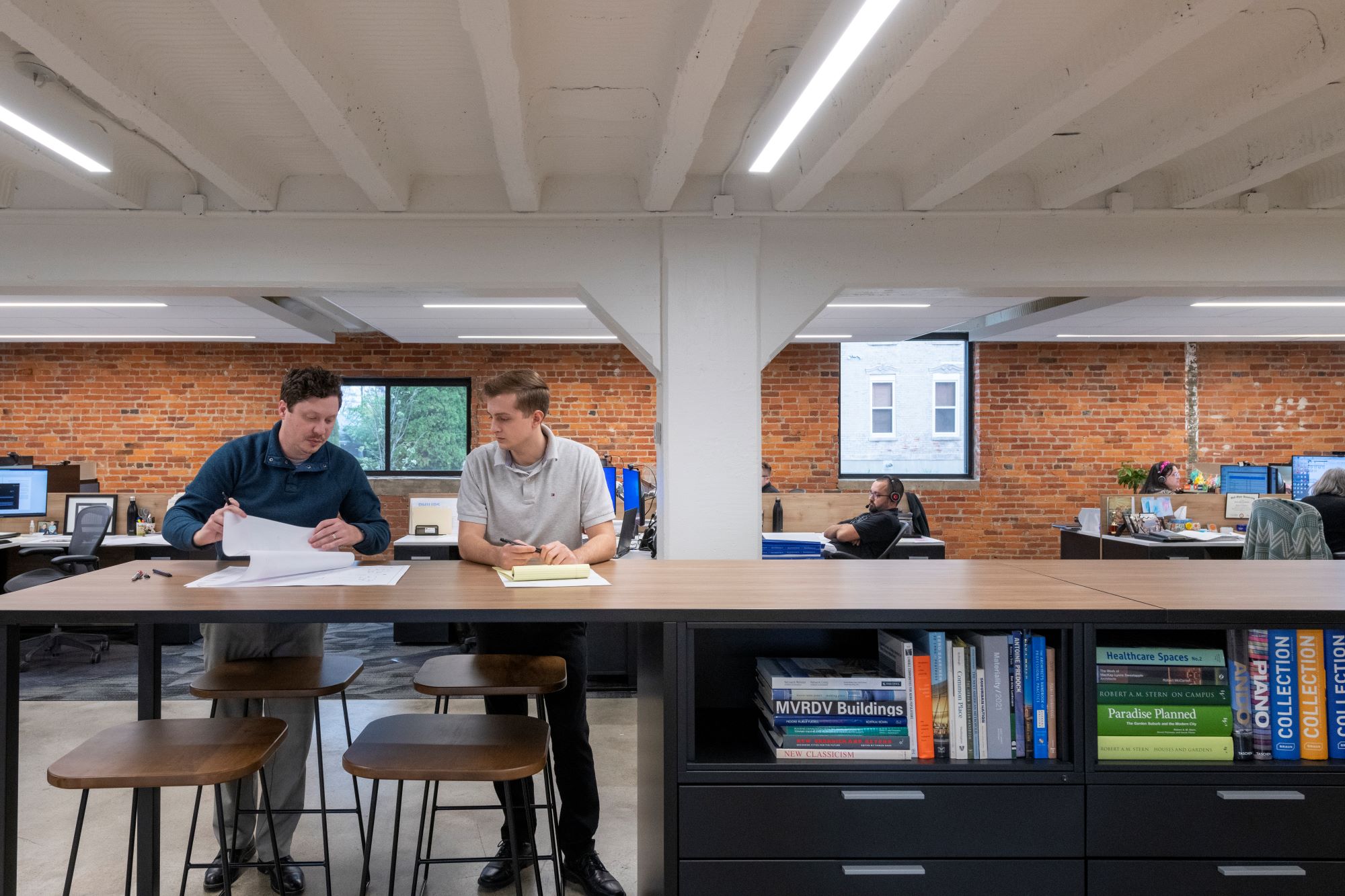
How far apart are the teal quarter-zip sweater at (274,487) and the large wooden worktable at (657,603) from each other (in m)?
0.27

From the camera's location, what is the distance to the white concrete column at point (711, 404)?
4.03 m

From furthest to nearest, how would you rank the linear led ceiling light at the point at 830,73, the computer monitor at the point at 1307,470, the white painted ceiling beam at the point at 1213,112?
the computer monitor at the point at 1307,470 → the white painted ceiling beam at the point at 1213,112 → the linear led ceiling light at the point at 830,73

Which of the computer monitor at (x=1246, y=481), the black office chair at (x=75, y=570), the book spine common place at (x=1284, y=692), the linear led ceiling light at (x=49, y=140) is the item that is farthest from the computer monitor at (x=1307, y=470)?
the black office chair at (x=75, y=570)

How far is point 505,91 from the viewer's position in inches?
106

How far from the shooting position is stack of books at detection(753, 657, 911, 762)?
1.72 meters

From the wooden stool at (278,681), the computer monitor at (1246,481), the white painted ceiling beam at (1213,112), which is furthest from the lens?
the computer monitor at (1246,481)

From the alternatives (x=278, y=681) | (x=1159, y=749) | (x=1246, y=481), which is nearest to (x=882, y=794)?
(x=1159, y=749)

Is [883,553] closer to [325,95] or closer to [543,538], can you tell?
[543,538]

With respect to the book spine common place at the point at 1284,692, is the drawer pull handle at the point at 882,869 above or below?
below

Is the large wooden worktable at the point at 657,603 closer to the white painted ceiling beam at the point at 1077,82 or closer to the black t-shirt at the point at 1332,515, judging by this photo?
the white painted ceiling beam at the point at 1077,82

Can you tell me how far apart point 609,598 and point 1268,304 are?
6933mm

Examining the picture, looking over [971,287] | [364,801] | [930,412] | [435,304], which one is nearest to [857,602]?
[364,801]

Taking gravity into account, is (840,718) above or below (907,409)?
below

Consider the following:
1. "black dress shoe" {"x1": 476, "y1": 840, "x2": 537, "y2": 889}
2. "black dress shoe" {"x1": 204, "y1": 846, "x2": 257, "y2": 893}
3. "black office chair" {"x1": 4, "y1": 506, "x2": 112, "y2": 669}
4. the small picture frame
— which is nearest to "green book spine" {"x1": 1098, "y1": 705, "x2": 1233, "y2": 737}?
"black dress shoe" {"x1": 476, "y1": 840, "x2": 537, "y2": 889}
